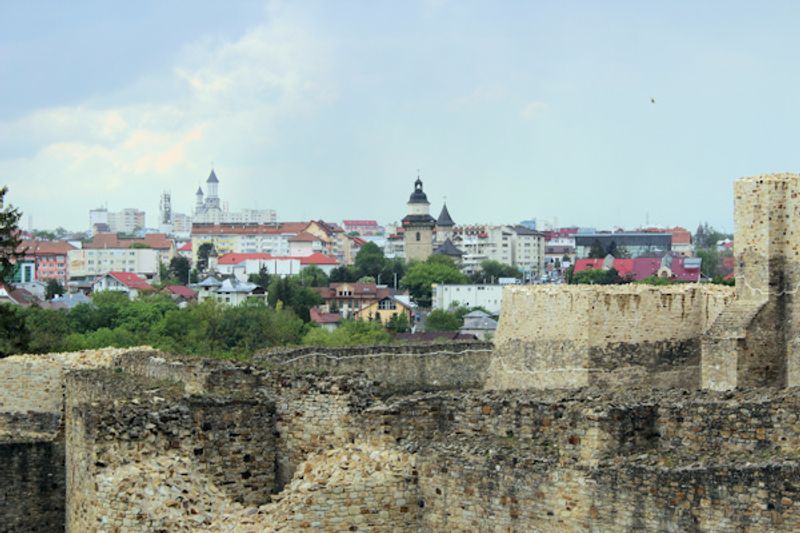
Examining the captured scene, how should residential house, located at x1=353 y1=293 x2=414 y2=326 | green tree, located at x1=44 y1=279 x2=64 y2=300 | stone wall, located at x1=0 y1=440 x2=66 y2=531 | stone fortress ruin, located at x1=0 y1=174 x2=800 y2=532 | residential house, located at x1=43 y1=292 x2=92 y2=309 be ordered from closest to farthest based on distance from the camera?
stone fortress ruin, located at x1=0 y1=174 x2=800 y2=532, stone wall, located at x1=0 y1=440 x2=66 y2=531, residential house, located at x1=43 y1=292 x2=92 y2=309, residential house, located at x1=353 y1=293 x2=414 y2=326, green tree, located at x1=44 y1=279 x2=64 y2=300

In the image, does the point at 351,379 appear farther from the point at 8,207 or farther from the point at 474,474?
the point at 8,207

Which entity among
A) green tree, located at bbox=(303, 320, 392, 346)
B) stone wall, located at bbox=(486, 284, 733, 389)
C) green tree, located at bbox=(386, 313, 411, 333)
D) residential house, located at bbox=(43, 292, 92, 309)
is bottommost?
green tree, located at bbox=(386, 313, 411, 333)

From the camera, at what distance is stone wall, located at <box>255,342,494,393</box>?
27.7 m

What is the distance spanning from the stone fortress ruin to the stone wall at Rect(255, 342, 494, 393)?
0.13ft

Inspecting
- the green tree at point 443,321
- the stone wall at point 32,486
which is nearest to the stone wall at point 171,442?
the stone wall at point 32,486

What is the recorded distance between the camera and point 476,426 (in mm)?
18062

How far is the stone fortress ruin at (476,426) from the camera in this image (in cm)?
1564

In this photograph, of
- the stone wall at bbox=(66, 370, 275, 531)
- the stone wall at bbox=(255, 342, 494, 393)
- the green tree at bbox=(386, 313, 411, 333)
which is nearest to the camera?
the stone wall at bbox=(66, 370, 275, 531)

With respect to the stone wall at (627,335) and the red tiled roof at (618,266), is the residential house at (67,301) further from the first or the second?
the stone wall at (627,335)

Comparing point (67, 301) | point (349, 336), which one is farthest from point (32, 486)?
point (67, 301)

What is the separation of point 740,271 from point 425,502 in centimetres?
745

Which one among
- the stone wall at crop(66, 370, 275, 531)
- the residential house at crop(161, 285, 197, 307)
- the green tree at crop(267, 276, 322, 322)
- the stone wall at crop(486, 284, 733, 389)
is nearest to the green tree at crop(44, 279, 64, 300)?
the residential house at crop(161, 285, 197, 307)

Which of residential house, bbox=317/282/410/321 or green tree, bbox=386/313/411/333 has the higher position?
residential house, bbox=317/282/410/321

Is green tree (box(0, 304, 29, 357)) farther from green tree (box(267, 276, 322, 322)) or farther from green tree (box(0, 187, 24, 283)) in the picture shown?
green tree (box(267, 276, 322, 322))
